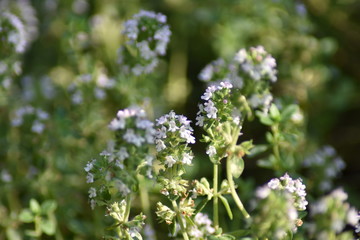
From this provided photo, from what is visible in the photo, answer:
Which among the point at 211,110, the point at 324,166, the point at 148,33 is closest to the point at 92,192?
the point at 211,110

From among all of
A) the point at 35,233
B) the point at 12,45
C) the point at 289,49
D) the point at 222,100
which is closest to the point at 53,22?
the point at 12,45

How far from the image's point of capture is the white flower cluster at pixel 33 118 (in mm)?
3508

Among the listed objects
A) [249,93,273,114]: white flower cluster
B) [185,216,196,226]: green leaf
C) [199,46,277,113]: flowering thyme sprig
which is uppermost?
[199,46,277,113]: flowering thyme sprig

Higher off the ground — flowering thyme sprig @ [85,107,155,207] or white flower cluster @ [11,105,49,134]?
white flower cluster @ [11,105,49,134]

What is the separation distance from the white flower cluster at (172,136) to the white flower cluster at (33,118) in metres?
1.45

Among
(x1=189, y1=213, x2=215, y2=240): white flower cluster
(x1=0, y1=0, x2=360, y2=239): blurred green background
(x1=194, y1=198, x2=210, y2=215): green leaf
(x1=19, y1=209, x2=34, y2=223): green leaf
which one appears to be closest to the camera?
(x1=189, y1=213, x2=215, y2=240): white flower cluster

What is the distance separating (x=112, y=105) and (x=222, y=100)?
7.53 ft

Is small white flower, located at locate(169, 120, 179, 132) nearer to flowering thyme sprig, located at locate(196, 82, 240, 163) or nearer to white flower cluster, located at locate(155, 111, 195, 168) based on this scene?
white flower cluster, located at locate(155, 111, 195, 168)

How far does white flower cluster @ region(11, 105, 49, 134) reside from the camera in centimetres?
351

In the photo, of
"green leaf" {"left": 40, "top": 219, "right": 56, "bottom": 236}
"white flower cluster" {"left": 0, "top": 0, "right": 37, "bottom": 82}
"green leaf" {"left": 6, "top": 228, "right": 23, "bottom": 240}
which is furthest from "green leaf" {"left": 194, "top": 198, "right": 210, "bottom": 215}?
"white flower cluster" {"left": 0, "top": 0, "right": 37, "bottom": 82}

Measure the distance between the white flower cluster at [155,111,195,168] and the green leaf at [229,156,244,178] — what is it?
0.20 m

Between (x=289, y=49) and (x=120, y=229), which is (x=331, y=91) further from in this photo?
(x=120, y=229)

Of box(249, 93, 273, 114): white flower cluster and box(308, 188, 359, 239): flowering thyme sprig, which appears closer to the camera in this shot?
box(308, 188, 359, 239): flowering thyme sprig

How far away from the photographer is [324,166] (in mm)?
3512
